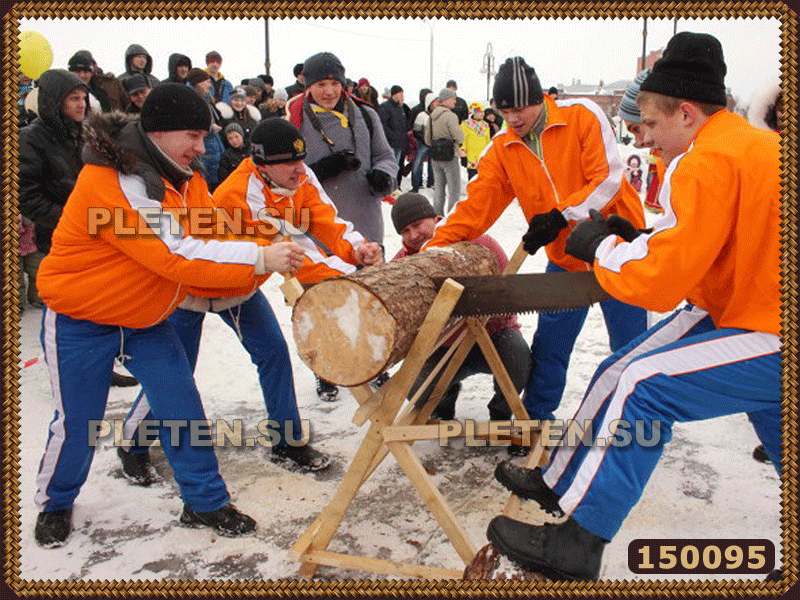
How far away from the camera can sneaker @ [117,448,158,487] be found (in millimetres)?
3428

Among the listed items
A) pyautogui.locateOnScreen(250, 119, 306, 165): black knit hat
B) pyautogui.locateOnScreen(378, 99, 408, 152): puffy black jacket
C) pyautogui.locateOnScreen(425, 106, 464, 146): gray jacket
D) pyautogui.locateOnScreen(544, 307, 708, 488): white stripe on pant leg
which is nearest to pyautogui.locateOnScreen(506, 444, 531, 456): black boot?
pyautogui.locateOnScreen(544, 307, 708, 488): white stripe on pant leg

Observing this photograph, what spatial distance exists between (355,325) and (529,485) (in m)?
0.93

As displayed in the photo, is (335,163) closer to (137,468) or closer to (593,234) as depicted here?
(137,468)

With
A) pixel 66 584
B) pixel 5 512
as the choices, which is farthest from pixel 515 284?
pixel 5 512

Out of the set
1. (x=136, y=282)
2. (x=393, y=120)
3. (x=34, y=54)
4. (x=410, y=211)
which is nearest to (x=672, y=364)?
(x=410, y=211)

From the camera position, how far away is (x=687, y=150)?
233 centimetres

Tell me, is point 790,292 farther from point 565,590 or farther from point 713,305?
point 565,590

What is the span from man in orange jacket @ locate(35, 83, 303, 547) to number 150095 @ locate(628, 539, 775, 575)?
167cm

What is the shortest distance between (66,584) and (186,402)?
810mm

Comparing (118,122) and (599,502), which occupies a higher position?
(118,122)

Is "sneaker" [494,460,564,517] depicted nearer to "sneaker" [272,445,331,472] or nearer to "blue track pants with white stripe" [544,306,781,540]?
"blue track pants with white stripe" [544,306,781,540]

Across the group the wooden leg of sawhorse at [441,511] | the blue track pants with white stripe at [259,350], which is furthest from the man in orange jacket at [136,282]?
the wooden leg of sawhorse at [441,511]

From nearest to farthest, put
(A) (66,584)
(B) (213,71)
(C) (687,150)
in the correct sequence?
(C) (687,150) < (A) (66,584) < (B) (213,71)

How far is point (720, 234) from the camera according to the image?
83.5 inches
